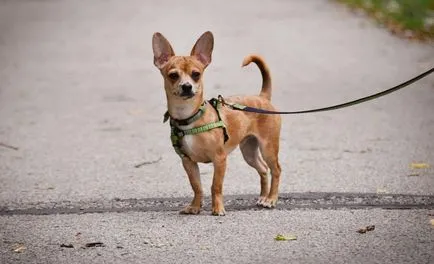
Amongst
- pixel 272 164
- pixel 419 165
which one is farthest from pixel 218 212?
pixel 419 165

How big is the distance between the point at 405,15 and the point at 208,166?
9.80 m

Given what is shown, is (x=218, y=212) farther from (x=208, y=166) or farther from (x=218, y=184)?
(x=208, y=166)

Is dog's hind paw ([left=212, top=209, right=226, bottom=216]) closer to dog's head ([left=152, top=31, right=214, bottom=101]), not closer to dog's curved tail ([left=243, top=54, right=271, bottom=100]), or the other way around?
dog's head ([left=152, top=31, right=214, bottom=101])

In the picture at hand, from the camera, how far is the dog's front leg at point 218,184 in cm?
559

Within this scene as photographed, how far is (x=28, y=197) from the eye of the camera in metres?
6.48

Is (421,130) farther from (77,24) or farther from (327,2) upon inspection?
(327,2)

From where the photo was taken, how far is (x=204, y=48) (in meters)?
5.73

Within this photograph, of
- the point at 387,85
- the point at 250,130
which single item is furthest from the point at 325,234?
the point at 387,85

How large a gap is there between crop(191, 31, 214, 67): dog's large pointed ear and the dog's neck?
1.16 feet

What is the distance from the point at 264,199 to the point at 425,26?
978 centimetres

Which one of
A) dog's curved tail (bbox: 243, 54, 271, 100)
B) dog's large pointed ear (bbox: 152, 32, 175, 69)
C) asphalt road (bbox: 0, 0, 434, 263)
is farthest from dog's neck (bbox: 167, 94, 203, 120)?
asphalt road (bbox: 0, 0, 434, 263)

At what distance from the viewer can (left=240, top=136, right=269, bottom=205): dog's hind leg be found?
6.13 m

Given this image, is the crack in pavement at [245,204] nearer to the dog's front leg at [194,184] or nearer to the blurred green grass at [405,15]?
the dog's front leg at [194,184]

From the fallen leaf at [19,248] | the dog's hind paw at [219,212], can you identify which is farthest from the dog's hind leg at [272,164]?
the fallen leaf at [19,248]
